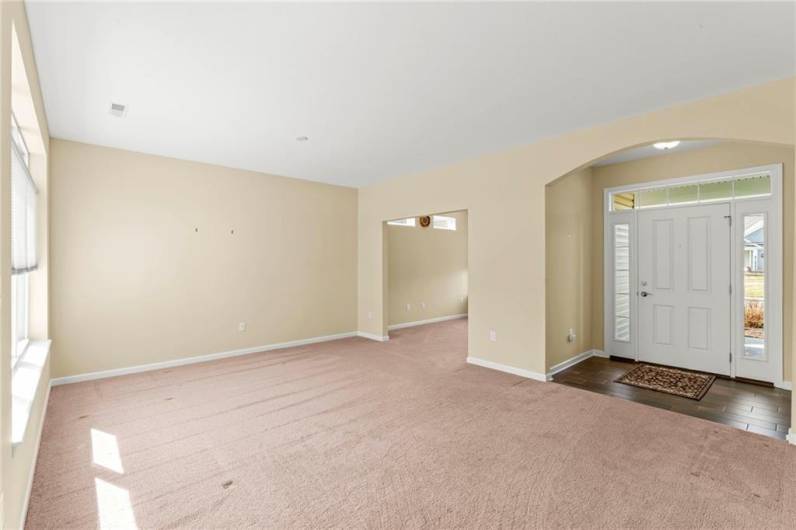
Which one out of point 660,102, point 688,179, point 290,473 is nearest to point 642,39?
point 660,102

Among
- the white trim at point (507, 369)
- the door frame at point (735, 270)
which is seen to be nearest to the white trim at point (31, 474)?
the white trim at point (507, 369)

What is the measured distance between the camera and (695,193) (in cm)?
444

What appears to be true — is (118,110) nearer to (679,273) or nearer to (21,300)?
(21,300)

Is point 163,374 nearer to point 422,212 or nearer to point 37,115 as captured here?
point 37,115

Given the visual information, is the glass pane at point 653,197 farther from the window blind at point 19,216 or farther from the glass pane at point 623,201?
the window blind at point 19,216

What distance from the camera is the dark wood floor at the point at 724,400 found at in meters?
3.00

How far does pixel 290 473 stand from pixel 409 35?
2.71m

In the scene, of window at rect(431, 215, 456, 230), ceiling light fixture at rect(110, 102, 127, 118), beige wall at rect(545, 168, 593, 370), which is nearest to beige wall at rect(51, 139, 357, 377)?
ceiling light fixture at rect(110, 102, 127, 118)

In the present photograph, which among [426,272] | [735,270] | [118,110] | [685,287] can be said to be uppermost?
[118,110]

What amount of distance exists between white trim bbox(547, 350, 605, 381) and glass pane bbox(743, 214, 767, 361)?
5.05 feet

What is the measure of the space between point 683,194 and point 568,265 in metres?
1.57

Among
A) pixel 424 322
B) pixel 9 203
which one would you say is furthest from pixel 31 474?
pixel 424 322

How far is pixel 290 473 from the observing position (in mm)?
2287

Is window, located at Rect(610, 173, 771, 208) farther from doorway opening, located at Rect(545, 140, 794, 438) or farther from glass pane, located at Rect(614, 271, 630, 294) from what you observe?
glass pane, located at Rect(614, 271, 630, 294)
